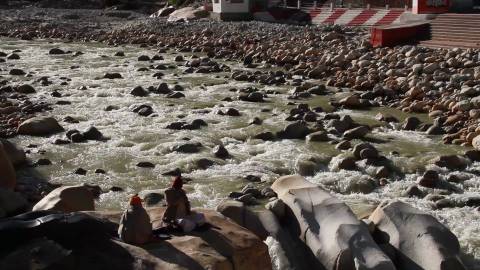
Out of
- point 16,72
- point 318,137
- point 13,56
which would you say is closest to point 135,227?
point 318,137

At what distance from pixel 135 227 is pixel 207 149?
5.88 meters

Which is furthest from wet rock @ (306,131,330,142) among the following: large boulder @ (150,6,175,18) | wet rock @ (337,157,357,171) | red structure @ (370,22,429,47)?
large boulder @ (150,6,175,18)

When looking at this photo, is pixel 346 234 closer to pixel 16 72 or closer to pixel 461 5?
pixel 16 72

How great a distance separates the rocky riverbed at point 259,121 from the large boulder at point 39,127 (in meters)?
0.03

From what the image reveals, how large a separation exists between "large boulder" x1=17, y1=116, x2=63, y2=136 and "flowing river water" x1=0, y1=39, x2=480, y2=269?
0.84 feet

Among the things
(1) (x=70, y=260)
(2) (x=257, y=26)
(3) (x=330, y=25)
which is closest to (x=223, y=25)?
(2) (x=257, y=26)

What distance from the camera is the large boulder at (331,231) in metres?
5.79

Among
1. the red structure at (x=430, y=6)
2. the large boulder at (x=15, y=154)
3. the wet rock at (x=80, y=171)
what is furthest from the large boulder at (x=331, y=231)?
the red structure at (x=430, y=6)

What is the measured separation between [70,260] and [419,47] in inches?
668

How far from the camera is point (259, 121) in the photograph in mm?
12750

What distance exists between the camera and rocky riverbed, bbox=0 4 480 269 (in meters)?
9.16

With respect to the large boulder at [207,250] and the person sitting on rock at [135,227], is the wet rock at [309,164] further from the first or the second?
the person sitting on rock at [135,227]

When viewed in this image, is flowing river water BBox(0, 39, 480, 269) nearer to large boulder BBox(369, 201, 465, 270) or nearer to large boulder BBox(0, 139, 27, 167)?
large boulder BBox(0, 139, 27, 167)

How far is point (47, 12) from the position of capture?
4325 centimetres
